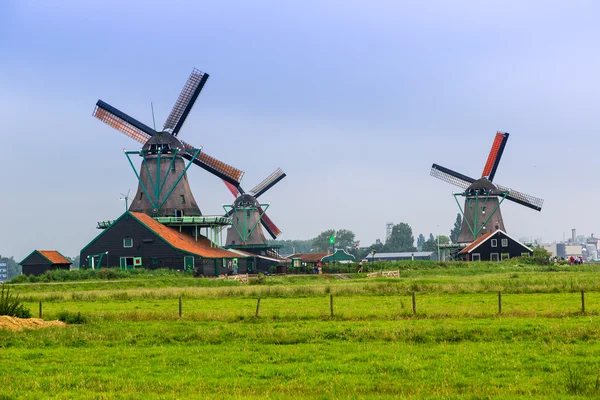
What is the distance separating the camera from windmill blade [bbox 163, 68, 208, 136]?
78438 millimetres

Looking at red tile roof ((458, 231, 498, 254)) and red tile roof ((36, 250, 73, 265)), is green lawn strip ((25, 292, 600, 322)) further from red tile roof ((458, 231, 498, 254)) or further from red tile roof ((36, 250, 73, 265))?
red tile roof ((458, 231, 498, 254))

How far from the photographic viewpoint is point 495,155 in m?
104

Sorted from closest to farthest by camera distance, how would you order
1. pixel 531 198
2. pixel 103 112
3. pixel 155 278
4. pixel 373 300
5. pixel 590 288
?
pixel 373 300 < pixel 590 288 < pixel 155 278 < pixel 103 112 < pixel 531 198

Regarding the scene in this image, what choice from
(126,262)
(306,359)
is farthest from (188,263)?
(306,359)

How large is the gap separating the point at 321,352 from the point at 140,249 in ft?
171

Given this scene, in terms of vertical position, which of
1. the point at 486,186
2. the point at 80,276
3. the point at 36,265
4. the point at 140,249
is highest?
the point at 486,186

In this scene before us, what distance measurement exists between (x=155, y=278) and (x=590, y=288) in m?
33.4

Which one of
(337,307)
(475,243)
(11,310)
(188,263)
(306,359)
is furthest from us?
(475,243)

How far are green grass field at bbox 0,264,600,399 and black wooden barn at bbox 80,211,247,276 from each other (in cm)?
3400

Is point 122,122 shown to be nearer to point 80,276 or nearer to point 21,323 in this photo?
point 80,276

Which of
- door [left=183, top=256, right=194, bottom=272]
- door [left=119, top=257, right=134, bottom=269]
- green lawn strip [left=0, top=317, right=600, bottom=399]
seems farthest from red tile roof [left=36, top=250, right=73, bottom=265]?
green lawn strip [left=0, top=317, right=600, bottom=399]

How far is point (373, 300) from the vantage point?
123 feet

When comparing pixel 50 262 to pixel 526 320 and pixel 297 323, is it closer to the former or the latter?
pixel 297 323

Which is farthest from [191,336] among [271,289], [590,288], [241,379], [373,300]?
[590,288]
